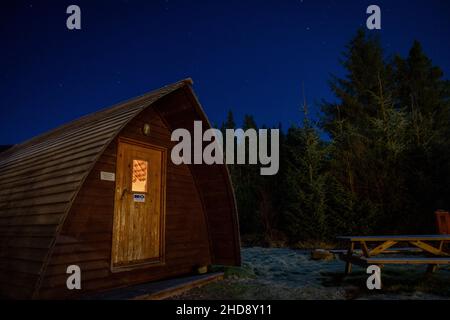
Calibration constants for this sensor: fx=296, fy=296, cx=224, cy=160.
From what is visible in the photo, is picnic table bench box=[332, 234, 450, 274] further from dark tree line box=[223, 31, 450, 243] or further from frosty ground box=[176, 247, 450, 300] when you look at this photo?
dark tree line box=[223, 31, 450, 243]

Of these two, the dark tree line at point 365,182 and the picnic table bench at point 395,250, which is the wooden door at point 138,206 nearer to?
the picnic table bench at point 395,250

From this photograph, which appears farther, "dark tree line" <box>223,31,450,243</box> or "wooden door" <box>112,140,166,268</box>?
"dark tree line" <box>223,31,450,243</box>

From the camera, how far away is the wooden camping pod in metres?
4.34

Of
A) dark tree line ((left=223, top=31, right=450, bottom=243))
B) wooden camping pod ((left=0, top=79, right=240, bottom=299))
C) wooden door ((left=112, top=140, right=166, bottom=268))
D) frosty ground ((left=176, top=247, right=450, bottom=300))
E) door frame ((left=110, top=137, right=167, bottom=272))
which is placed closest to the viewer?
wooden camping pod ((left=0, top=79, right=240, bottom=299))

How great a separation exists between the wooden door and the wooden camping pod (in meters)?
0.05

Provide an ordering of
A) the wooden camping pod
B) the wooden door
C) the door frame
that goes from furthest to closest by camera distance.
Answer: the wooden door < the door frame < the wooden camping pod

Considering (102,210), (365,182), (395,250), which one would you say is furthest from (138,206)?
(365,182)

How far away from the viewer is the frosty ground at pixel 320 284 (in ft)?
16.3

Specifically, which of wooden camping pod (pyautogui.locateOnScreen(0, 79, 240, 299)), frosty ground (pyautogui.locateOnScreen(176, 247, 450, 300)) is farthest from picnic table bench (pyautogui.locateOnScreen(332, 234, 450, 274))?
wooden camping pod (pyautogui.locateOnScreen(0, 79, 240, 299))

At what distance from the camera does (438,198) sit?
35.4 ft

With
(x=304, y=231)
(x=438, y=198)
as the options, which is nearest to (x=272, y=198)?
(x=304, y=231)
